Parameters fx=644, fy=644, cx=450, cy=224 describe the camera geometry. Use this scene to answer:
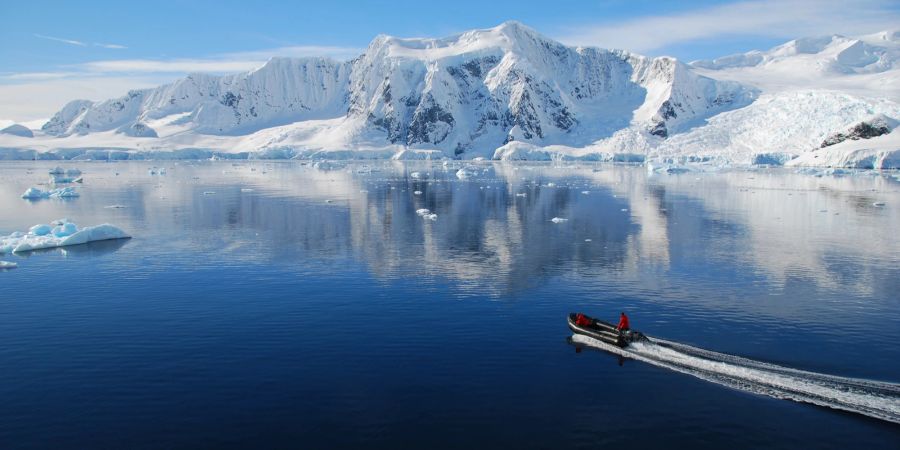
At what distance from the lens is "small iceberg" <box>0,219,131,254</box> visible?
140ft

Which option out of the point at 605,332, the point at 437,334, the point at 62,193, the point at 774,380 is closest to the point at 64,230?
the point at 437,334

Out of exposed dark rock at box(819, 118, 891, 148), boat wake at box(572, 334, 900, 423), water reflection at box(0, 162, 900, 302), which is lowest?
boat wake at box(572, 334, 900, 423)

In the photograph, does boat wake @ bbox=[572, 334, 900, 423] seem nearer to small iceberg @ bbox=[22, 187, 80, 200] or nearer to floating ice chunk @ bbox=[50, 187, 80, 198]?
small iceberg @ bbox=[22, 187, 80, 200]

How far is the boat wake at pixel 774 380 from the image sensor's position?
19562 mm

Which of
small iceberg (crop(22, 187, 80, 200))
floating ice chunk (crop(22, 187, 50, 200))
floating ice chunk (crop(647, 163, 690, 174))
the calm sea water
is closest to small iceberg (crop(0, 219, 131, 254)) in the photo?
the calm sea water

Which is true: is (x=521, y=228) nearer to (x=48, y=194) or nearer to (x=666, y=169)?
(x=48, y=194)

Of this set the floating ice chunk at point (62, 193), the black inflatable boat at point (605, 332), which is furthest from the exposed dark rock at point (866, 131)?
the floating ice chunk at point (62, 193)

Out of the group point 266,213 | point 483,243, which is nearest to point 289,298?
point 483,243

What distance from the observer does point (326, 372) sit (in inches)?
856

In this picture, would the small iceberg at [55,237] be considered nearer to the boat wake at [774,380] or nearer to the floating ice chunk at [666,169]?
the boat wake at [774,380]

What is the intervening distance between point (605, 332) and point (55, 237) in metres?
39.4

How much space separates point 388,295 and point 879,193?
8234cm

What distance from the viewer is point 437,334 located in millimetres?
25766

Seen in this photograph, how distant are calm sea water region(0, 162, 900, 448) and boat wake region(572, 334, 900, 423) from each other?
0.14 m
